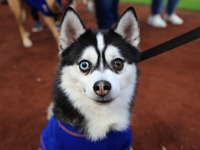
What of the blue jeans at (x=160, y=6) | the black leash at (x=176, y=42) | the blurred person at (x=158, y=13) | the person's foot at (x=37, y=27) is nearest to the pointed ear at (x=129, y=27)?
the black leash at (x=176, y=42)

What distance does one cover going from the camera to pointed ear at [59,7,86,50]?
98 cm

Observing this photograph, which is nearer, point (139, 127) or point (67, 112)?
point (67, 112)

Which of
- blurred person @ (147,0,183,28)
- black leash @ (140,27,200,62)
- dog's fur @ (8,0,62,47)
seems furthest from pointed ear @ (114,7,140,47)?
blurred person @ (147,0,183,28)

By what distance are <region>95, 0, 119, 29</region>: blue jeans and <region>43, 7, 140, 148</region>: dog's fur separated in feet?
3.13

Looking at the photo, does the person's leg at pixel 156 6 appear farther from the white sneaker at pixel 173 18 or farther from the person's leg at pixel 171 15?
the white sneaker at pixel 173 18

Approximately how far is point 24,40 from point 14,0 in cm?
75

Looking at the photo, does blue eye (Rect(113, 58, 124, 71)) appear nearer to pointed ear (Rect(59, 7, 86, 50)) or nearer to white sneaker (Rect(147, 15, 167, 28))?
pointed ear (Rect(59, 7, 86, 50))

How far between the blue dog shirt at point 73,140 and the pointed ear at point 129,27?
62cm

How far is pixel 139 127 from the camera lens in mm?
1632

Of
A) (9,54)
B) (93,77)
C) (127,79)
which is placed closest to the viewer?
(93,77)

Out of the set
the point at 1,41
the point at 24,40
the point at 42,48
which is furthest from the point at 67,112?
the point at 1,41

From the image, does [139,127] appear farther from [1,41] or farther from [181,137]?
[1,41]

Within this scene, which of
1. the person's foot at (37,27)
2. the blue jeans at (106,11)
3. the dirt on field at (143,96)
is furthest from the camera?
the person's foot at (37,27)

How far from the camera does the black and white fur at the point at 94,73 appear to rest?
0.97 meters
